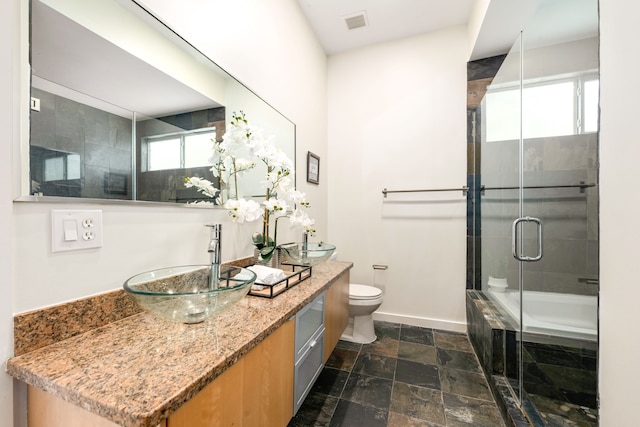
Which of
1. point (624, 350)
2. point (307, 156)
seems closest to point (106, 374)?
point (624, 350)

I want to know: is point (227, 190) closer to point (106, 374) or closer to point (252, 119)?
point (252, 119)

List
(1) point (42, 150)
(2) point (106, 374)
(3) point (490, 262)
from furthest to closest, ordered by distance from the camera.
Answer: (3) point (490, 262)
(1) point (42, 150)
(2) point (106, 374)

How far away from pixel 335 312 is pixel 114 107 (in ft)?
4.94

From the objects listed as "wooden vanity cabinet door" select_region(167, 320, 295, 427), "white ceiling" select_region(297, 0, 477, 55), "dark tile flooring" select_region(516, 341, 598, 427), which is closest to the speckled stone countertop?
"wooden vanity cabinet door" select_region(167, 320, 295, 427)

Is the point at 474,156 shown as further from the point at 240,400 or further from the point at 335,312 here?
the point at 240,400

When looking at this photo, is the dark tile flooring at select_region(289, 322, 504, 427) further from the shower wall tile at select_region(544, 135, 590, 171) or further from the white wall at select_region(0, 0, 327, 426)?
the shower wall tile at select_region(544, 135, 590, 171)

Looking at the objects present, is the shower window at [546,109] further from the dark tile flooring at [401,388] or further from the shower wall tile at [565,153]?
the dark tile flooring at [401,388]

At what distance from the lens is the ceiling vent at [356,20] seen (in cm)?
230

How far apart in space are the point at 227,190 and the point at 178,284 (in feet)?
1.74

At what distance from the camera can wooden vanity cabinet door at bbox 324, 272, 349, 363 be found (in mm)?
1543

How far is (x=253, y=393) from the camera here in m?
0.82

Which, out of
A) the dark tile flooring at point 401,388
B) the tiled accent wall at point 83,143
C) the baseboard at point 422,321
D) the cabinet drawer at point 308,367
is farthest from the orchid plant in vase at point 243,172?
the baseboard at point 422,321

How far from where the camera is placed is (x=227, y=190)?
1.39m

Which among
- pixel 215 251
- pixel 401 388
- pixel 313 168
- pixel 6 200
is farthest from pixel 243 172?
pixel 401 388
